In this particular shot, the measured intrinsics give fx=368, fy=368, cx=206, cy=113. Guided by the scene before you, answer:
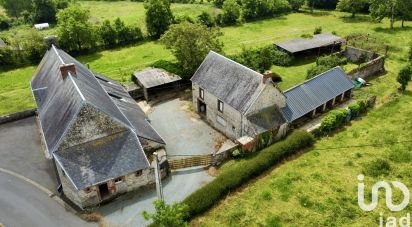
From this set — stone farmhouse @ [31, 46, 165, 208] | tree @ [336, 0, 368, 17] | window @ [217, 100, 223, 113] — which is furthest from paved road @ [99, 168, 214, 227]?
tree @ [336, 0, 368, 17]

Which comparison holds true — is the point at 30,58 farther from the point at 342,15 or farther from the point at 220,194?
the point at 342,15

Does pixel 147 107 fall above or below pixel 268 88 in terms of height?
below

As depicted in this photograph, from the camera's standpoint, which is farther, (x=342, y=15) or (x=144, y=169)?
(x=342, y=15)

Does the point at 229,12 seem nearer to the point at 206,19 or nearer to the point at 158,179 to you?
the point at 206,19

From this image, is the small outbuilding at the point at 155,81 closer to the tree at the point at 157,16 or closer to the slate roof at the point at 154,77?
the slate roof at the point at 154,77

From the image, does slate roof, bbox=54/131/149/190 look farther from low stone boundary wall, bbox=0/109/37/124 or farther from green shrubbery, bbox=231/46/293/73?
green shrubbery, bbox=231/46/293/73

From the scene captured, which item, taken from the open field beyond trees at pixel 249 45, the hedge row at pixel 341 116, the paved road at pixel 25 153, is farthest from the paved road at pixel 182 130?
the paved road at pixel 25 153

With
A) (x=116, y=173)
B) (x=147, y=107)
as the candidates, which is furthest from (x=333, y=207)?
(x=147, y=107)
